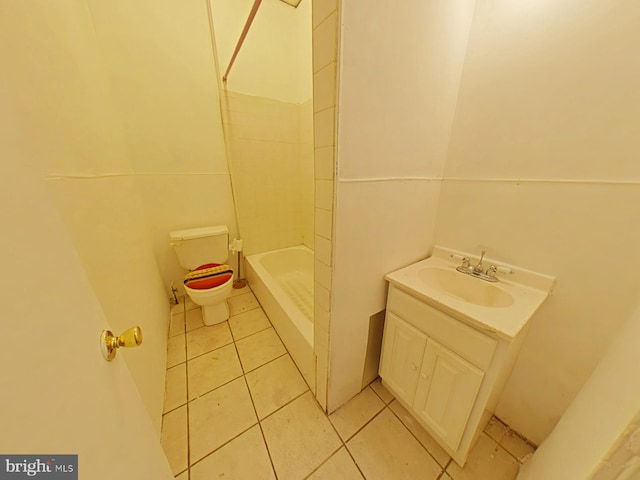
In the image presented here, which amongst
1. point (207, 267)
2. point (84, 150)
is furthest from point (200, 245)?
point (84, 150)

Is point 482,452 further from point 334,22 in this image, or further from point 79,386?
point 334,22

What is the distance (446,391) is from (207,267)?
1888 millimetres

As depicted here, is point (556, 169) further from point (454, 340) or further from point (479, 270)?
point (454, 340)

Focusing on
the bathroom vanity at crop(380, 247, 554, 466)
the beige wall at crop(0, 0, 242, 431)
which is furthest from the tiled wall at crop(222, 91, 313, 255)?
the bathroom vanity at crop(380, 247, 554, 466)

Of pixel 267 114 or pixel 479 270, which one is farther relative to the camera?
pixel 267 114

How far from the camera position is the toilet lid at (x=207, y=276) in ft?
5.70

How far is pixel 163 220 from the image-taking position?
1860 millimetres

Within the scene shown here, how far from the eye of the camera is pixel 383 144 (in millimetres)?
901

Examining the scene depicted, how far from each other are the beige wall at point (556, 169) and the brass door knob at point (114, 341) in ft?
4.81

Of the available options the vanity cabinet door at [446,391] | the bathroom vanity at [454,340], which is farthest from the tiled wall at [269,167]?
the vanity cabinet door at [446,391]

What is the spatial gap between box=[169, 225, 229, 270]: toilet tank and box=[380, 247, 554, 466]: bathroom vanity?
1.55 metres

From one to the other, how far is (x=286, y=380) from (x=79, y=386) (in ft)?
4.03

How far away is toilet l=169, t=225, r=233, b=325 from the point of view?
1.70 meters

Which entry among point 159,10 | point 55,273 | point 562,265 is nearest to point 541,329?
point 562,265
